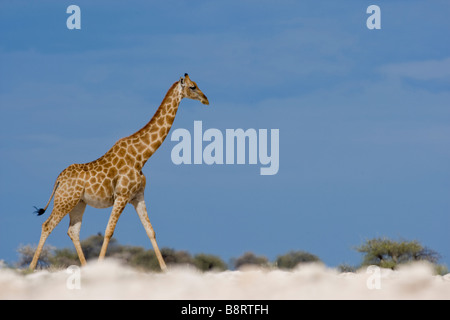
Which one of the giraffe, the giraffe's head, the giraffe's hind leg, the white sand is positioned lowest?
the white sand

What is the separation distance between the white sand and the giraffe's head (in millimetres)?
4350

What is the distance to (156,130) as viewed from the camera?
16500mm

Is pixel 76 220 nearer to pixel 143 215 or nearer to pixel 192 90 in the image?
pixel 143 215

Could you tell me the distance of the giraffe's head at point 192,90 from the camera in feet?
52.7

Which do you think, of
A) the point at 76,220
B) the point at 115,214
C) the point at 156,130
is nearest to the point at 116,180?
the point at 115,214

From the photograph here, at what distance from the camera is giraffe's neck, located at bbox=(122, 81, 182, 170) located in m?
16.2

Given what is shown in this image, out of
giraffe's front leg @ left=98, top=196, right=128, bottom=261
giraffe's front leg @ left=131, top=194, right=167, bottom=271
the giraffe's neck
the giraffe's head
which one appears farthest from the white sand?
the giraffe's head

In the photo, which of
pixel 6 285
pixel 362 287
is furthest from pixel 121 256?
pixel 362 287

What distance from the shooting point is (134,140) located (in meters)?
16.4

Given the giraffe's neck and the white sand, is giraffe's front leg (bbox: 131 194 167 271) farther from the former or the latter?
the white sand

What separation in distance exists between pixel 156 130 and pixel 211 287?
17.7ft
